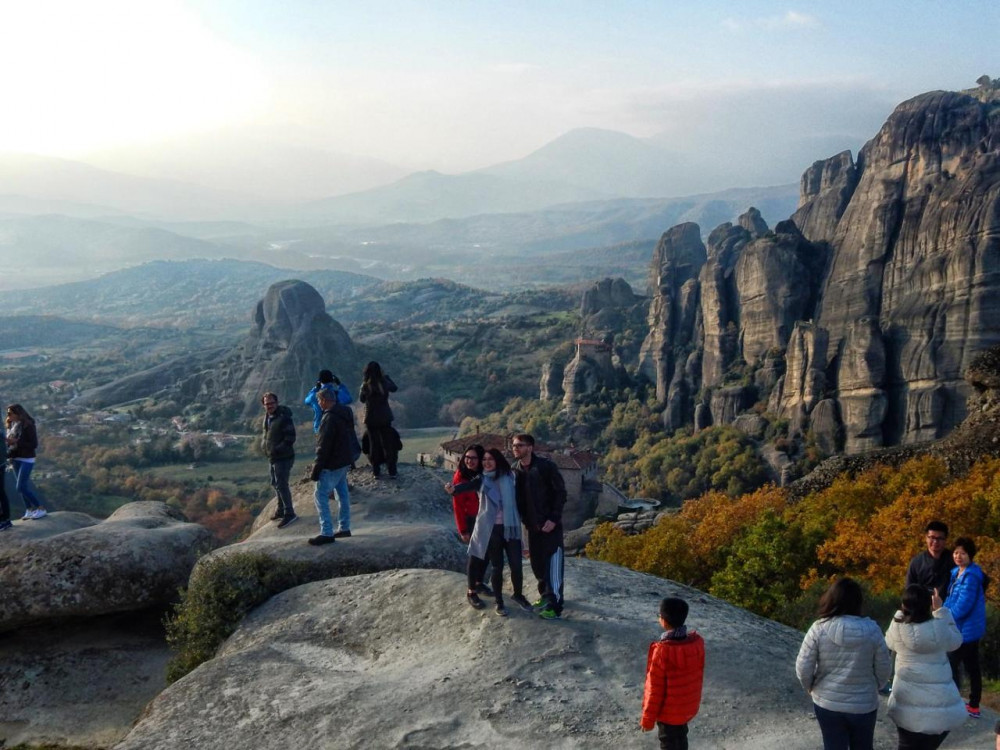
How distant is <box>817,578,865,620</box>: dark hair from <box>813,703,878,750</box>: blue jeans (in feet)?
2.41

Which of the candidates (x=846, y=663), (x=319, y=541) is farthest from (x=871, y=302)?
(x=846, y=663)

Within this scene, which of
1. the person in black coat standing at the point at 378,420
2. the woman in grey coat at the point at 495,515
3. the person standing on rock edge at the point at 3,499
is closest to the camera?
the woman in grey coat at the point at 495,515

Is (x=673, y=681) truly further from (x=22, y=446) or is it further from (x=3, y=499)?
(x=22, y=446)

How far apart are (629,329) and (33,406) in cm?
7258

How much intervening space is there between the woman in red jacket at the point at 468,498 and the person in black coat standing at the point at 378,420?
14.1 feet

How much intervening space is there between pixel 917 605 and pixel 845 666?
707mm

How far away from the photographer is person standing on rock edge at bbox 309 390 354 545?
12031 mm

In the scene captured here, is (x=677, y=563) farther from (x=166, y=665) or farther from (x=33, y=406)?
(x=33, y=406)

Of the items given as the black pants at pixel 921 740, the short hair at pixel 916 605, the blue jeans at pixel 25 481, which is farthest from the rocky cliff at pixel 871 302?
the short hair at pixel 916 605

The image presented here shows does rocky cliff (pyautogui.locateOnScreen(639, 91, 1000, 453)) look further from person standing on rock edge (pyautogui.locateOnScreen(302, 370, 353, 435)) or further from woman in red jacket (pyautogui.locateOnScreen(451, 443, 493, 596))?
woman in red jacket (pyautogui.locateOnScreen(451, 443, 493, 596))

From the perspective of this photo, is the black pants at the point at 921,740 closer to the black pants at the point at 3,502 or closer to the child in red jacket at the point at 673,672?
the child in red jacket at the point at 673,672

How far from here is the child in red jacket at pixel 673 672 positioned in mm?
6453

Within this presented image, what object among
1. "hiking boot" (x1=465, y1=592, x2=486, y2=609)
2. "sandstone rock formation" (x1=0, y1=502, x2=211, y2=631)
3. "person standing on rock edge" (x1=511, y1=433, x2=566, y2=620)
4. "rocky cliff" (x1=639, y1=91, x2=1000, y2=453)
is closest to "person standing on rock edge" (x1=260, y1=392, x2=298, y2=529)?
"sandstone rock formation" (x1=0, y1=502, x2=211, y2=631)

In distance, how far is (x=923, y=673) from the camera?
20.2 ft
